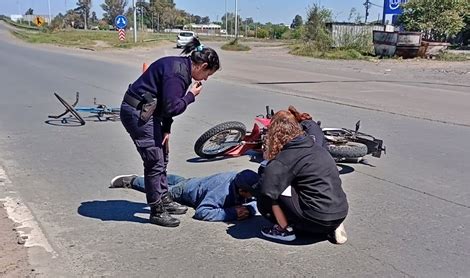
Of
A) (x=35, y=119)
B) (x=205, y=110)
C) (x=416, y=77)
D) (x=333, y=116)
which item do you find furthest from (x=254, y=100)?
(x=416, y=77)

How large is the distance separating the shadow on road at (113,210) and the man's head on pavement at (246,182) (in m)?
0.89

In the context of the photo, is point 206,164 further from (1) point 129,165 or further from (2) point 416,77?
(2) point 416,77

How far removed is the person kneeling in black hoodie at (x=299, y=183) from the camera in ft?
13.3

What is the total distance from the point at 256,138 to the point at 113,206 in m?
2.63

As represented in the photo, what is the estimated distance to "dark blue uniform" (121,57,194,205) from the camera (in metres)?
4.20

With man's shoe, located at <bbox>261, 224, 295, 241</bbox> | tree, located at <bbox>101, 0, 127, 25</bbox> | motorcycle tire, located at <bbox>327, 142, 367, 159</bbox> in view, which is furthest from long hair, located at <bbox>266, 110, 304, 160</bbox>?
tree, located at <bbox>101, 0, 127, 25</bbox>

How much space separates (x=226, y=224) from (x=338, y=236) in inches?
39.7

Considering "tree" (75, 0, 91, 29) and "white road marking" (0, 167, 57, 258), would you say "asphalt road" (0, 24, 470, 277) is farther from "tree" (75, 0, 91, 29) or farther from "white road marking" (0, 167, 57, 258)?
"tree" (75, 0, 91, 29)

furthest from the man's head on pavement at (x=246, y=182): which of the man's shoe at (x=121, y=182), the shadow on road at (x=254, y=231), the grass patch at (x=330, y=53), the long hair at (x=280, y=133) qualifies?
the grass patch at (x=330, y=53)

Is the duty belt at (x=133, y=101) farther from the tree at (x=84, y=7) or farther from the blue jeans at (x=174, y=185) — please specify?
the tree at (x=84, y=7)

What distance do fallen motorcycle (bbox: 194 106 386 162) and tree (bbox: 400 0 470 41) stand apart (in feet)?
119

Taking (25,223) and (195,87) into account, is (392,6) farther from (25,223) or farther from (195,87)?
(25,223)

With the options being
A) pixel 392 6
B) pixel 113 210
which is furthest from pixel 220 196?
pixel 392 6

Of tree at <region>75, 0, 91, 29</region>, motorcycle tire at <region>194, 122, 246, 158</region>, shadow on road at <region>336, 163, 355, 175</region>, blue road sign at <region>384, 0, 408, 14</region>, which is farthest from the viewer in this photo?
tree at <region>75, 0, 91, 29</region>
